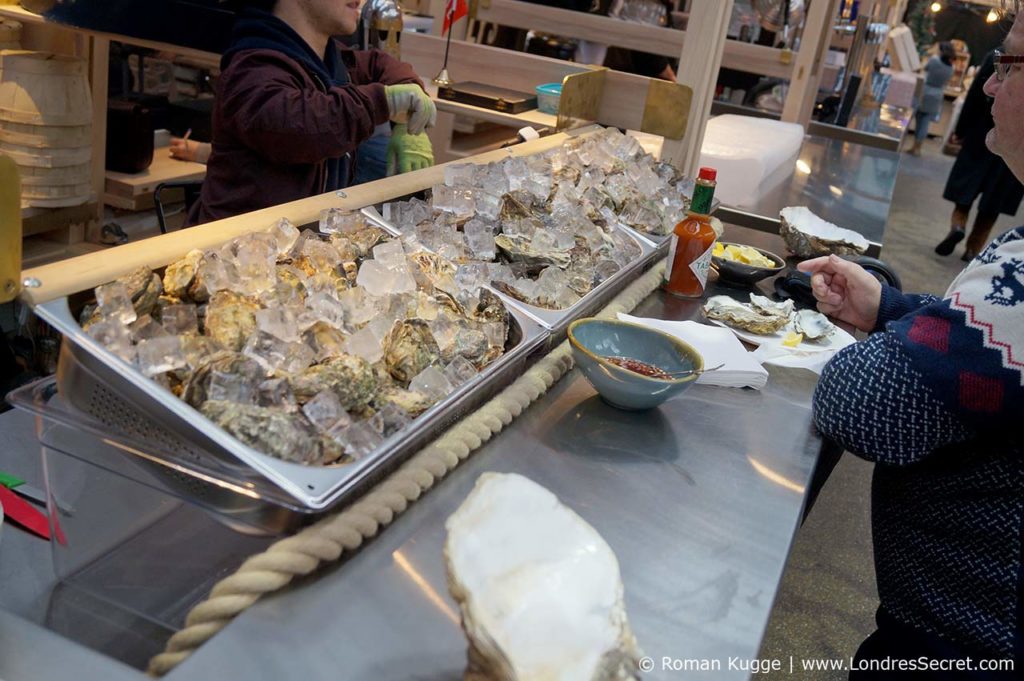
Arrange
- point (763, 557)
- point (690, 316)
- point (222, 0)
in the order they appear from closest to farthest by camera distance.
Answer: point (763, 557) → point (690, 316) → point (222, 0)

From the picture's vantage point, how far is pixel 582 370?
4.66ft

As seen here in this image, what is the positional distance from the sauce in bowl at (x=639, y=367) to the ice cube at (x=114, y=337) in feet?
2.32

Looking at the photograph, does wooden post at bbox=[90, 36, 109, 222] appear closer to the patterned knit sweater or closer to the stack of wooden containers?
the stack of wooden containers

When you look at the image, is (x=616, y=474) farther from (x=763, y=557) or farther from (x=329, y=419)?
(x=329, y=419)

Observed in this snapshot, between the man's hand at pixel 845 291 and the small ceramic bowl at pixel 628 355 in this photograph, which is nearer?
the small ceramic bowl at pixel 628 355

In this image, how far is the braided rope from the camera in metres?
0.86

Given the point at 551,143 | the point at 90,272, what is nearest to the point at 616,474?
the point at 90,272

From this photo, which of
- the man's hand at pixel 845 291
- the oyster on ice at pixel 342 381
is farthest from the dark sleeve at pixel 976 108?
the oyster on ice at pixel 342 381

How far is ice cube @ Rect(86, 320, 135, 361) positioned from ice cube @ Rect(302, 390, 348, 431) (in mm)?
215

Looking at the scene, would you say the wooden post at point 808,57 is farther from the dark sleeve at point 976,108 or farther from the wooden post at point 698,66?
the wooden post at point 698,66

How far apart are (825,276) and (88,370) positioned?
155cm

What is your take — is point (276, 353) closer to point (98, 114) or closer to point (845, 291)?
point (845, 291)

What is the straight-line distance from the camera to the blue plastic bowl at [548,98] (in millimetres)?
3686

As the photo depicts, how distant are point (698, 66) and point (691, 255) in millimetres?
921
